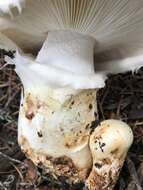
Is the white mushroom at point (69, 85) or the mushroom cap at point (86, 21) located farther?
the white mushroom at point (69, 85)

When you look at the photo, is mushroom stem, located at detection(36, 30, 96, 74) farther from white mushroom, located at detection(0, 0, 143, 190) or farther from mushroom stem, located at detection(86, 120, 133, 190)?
mushroom stem, located at detection(86, 120, 133, 190)

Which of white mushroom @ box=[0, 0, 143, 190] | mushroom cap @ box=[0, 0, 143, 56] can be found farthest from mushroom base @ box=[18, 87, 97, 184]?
mushroom cap @ box=[0, 0, 143, 56]

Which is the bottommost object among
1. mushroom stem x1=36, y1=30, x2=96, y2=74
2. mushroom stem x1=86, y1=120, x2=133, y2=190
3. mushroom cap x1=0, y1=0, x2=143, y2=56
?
mushroom stem x1=86, y1=120, x2=133, y2=190

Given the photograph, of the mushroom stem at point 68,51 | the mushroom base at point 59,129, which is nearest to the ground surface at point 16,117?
the mushroom base at point 59,129

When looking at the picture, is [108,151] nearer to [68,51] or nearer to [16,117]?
[68,51]

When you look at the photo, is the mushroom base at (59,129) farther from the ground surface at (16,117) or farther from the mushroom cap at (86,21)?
the mushroom cap at (86,21)

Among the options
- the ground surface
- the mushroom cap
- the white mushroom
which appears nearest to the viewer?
the mushroom cap

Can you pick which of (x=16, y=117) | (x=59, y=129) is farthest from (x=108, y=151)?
(x=16, y=117)
